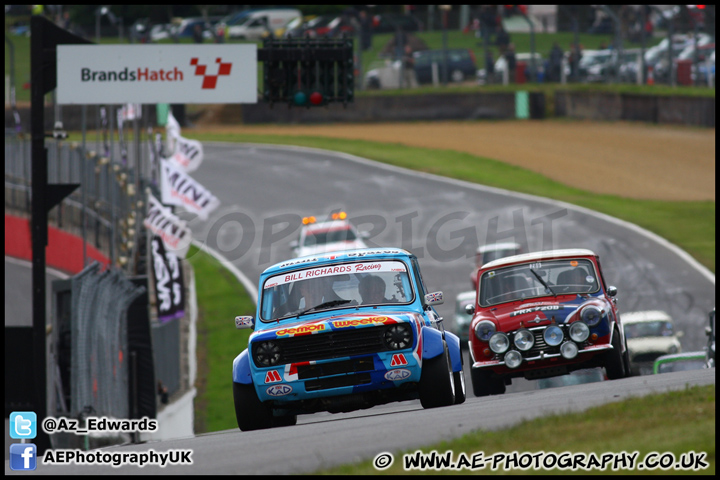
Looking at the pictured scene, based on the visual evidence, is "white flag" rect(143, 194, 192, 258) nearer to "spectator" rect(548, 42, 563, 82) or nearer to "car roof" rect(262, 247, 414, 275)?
"car roof" rect(262, 247, 414, 275)

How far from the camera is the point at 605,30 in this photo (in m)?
49.8

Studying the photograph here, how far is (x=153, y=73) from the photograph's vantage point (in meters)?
15.4

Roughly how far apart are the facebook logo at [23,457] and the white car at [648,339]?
12829 millimetres

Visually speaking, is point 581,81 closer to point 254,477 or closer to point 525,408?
point 525,408

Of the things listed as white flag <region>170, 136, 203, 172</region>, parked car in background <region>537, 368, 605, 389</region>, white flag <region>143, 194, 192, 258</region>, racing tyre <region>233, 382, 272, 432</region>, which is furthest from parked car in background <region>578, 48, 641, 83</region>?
racing tyre <region>233, 382, 272, 432</region>

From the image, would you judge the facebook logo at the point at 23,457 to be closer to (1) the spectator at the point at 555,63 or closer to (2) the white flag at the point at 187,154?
(2) the white flag at the point at 187,154

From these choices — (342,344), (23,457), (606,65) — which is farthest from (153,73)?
(606,65)

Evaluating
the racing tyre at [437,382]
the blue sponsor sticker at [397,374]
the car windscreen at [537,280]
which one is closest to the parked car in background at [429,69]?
the car windscreen at [537,280]

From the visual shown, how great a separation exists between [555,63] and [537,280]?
127 feet

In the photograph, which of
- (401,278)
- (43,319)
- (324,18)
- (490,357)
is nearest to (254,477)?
(401,278)

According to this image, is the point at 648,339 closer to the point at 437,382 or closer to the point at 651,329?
the point at 651,329

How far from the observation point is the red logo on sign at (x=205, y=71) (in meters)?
15.6

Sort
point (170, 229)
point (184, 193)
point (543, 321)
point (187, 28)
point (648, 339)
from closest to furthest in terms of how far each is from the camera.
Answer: point (543, 321) < point (170, 229) < point (648, 339) < point (184, 193) < point (187, 28)

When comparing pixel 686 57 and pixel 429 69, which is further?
pixel 429 69
